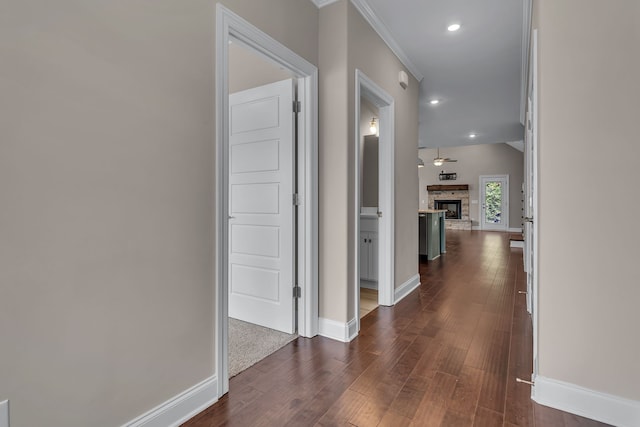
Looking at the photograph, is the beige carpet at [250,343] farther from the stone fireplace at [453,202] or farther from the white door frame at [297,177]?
the stone fireplace at [453,202]

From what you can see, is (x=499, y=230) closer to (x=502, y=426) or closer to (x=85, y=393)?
(x=502, y=426)

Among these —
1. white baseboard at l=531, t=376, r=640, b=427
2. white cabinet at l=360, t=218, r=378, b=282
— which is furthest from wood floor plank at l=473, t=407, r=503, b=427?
white cabinet at l=360, t=218, r=378, b=282

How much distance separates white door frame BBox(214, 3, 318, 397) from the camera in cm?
179

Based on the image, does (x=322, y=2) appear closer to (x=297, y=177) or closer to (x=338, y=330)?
(x=297, y=177)

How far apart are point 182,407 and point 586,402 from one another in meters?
2.04

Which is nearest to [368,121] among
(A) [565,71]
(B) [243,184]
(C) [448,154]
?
(B) [243,184]

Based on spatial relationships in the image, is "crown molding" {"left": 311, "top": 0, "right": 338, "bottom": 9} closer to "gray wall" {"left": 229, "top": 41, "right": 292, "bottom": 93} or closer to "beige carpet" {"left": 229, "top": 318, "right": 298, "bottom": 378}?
"gray wall" {"left": 229, "top": 41, "right": 292, "bottom": 93}

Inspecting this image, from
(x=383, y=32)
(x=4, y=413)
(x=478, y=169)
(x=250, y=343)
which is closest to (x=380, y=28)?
(x=383, y=32)

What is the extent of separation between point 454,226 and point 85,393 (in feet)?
45.1

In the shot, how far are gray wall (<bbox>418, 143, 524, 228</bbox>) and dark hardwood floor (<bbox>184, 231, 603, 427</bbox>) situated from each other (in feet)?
34.4

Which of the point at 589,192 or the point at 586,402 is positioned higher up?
the point at 589,192

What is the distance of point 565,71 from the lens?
5.55 feet

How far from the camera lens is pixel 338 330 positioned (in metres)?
2.55

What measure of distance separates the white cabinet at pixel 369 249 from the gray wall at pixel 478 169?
10.5 metres
